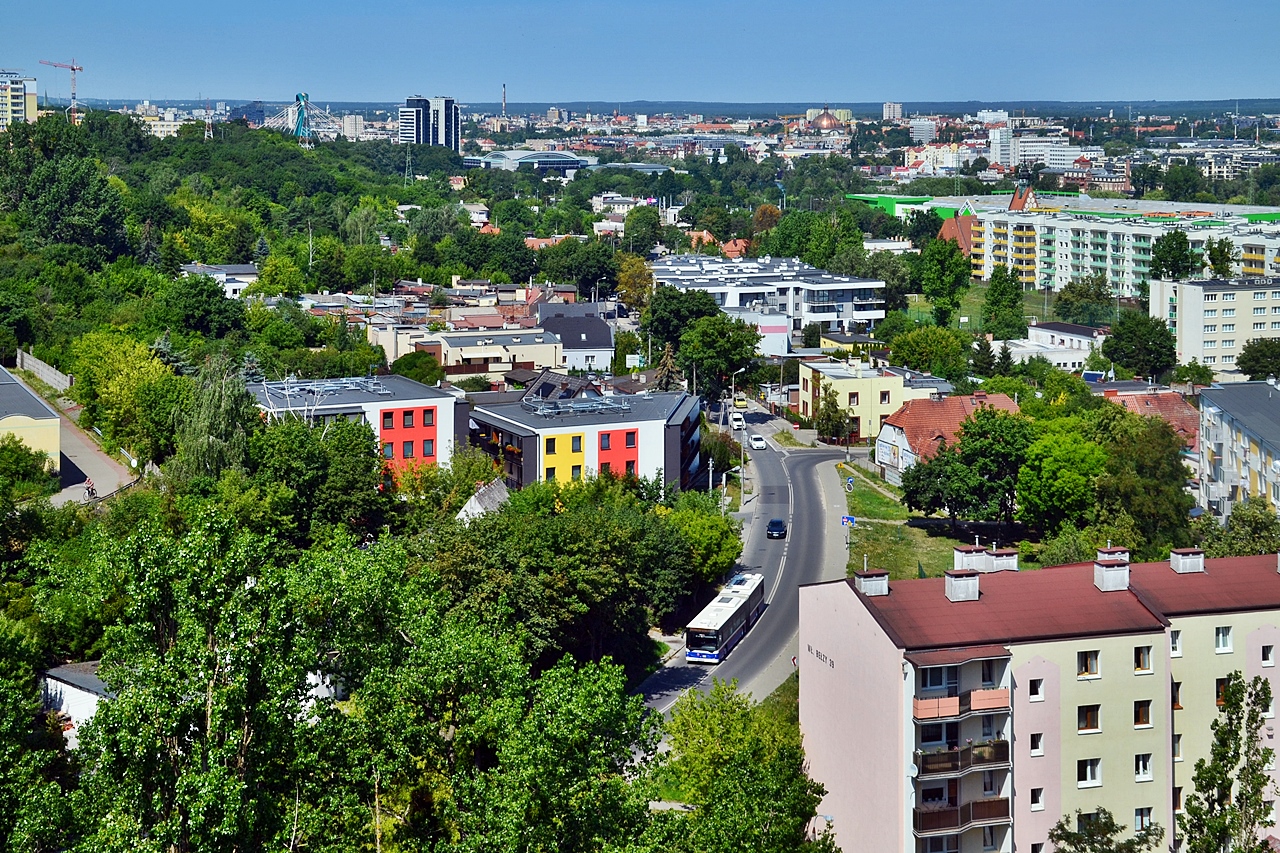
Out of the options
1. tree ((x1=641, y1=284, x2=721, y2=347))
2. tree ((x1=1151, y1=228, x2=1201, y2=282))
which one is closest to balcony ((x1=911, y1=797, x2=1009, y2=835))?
tree ((x1=641, y1=284, x2=721, y2=347))

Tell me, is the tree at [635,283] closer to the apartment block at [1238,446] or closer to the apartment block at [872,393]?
the apartment block at [872,393]

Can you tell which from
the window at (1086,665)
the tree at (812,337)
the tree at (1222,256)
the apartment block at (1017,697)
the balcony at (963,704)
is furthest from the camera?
the tree at (1222,256)

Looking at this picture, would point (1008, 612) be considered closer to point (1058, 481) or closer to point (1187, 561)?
point (1187, 561)

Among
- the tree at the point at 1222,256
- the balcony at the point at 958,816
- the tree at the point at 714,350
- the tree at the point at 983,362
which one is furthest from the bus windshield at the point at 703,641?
the tree at the point at 1222,256

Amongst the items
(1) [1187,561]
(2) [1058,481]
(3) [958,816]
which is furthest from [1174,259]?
(3) [958,816]

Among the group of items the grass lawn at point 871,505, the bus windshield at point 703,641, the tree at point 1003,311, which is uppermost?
the tree at point 1003,311

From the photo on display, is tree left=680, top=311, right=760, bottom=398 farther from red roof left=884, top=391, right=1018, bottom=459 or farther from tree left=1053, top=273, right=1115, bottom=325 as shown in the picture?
tree left=1053, top=273, right=1115, bottom=325
